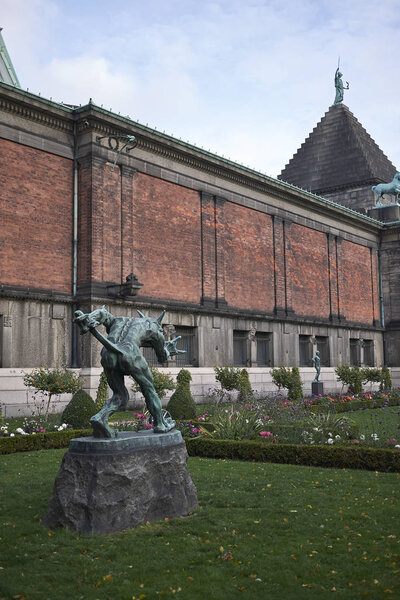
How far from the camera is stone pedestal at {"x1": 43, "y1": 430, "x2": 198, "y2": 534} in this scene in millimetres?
8477

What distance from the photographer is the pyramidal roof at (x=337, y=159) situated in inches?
2018

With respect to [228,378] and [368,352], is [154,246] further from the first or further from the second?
[368,352]

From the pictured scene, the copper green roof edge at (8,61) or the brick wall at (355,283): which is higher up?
the copper green roof edge at (8,61)

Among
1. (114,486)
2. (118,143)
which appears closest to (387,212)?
(118,143)

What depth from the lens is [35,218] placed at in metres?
24.5

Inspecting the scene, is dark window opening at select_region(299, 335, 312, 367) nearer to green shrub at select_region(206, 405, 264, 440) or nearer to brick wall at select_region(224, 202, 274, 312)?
Answer: brick wall at select_region(224, 202, 274, 312)

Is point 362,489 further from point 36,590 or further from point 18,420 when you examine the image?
point 18,420

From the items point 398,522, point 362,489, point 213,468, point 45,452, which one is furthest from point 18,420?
point 398,522

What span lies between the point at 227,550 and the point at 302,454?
21.9ft

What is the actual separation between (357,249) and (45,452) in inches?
1315

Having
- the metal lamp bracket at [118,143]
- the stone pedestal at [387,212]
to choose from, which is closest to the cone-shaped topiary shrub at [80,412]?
the metal lamp bracket at [118,143]

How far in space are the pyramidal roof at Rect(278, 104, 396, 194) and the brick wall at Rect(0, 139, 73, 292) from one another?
98.3 ft

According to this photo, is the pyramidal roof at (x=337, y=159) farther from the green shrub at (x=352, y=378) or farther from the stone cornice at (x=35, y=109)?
the stone cornice at (x=35, y=109)

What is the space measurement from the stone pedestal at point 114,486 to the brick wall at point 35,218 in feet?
51.3
